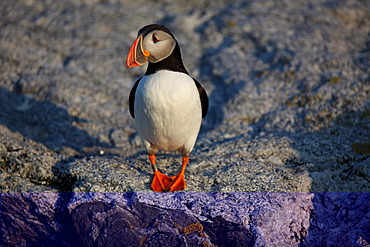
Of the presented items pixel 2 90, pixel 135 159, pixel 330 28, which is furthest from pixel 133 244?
pixel 330 28

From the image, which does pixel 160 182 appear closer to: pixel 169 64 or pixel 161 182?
pixel 161 182

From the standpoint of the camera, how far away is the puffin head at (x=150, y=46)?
4812 mm

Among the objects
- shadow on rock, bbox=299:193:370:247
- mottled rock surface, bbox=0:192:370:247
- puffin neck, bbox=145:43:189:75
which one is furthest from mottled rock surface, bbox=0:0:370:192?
puffin neck, bbox=145:43:189:75

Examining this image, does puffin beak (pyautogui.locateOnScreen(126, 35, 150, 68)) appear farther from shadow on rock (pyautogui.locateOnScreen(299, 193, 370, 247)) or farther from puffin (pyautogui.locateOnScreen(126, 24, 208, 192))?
shadow on rock (pyautogui.locateOnScreen(299, 193, 370, 247))

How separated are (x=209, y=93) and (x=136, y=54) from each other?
12.1 feet

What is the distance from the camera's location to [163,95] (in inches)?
188

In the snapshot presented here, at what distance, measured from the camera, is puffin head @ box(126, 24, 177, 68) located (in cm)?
481

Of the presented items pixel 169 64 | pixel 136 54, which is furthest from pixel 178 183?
Answer: pixel 136 54

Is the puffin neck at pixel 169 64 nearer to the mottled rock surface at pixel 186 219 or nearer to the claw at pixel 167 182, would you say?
the claw at pixel 167 182

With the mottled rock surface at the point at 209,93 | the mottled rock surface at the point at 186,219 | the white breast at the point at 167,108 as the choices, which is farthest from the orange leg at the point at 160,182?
the white breast at the point at 167,108

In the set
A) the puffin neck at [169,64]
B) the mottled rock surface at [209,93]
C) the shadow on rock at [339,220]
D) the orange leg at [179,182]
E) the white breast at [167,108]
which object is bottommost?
the mottled rock surface at [209,93]

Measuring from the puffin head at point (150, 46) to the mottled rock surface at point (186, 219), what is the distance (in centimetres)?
158

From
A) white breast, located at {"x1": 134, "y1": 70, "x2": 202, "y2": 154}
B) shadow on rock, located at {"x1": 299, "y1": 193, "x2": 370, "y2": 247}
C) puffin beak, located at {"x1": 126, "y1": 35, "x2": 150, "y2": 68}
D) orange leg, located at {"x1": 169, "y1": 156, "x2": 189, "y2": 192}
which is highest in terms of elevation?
puffin beak, located at {"x1": 126, "y1": 35, "x2": 150, "y2": 68}

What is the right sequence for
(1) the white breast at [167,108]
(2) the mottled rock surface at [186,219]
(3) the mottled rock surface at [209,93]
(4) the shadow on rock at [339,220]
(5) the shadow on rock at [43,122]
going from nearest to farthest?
(4) the shadow on rock at [339,220], (2) the mottled rock surface at [186,219], (1) the white breast at [167,108], (3) the mottled rock surface at [209,93], (5) the shadow on rock at [43,122]
